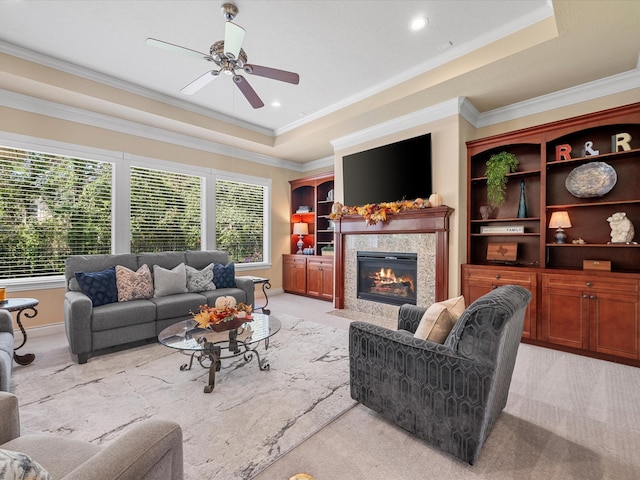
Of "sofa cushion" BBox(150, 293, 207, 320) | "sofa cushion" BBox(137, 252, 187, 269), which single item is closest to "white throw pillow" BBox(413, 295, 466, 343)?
"sofa cushion" BBox(150, 293, 207, 320)

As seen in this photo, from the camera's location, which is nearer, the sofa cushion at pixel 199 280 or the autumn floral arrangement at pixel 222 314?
the autumn floral arrangement at pixel 222 314

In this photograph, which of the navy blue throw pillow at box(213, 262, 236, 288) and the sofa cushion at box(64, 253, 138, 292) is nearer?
the sofa cushion at box(64, 253, 138, 292)

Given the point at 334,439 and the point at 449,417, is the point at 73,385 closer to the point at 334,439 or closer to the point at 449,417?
the point at 334,439

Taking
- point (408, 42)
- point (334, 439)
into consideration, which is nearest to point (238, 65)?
point (408, 42)

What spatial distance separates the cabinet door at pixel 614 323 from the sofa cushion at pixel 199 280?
444cm

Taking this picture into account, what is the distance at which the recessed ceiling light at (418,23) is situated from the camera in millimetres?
2663

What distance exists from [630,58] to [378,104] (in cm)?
242

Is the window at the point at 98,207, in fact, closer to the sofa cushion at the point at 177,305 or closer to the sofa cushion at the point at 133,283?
the sofa cushion at the point at 133,283

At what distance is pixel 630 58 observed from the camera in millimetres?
2848

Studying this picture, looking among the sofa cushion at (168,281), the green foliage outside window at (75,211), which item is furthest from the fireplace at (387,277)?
the green foliage outside window at (75,211)

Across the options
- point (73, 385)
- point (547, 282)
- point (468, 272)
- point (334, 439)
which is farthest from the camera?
point (468, 272)

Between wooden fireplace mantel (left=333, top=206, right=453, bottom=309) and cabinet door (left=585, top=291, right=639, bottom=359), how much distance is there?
1.43 metres

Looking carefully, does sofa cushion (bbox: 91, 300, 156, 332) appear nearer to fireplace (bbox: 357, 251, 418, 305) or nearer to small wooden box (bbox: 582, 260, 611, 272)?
fireplace (bbox: 357, 251, 418, 305)

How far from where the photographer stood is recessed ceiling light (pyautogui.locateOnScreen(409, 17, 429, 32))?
105 inches
